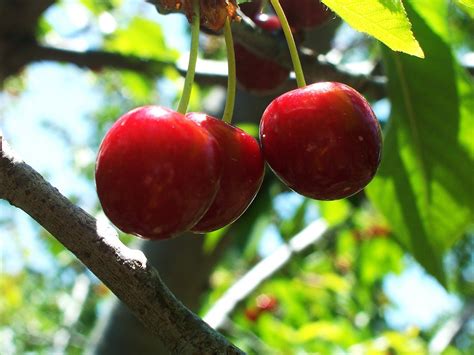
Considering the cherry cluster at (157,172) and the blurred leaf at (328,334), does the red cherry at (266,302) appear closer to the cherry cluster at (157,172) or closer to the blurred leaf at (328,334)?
the blurred leaf at (328,334)

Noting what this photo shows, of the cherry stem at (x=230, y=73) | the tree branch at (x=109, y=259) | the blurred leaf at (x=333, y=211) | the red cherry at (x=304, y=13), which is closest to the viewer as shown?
the tree branch at (x=109, y=259)

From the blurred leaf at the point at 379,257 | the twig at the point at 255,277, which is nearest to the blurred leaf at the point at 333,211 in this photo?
the twig at the point at 255,277

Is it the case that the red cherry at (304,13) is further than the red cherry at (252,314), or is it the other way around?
the red cherry at (252,314)

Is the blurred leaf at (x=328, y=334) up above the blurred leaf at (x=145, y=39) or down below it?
below

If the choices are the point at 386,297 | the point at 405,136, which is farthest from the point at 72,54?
the point at 386,297

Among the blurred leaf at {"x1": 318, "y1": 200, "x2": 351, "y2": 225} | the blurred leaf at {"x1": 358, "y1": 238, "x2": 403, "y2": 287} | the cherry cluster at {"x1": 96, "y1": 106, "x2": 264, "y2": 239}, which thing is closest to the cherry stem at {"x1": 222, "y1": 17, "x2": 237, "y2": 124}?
the cherry cluster at {"x1": 96, "y1": 106, "x2": 264, "y2": 239}

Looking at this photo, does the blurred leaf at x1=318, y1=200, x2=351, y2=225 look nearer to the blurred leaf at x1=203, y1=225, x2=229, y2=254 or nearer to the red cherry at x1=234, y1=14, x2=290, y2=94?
the blurred leaf at x1=203, y1=225, x2=229, y2=254

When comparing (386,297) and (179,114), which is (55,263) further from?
(179,114)
